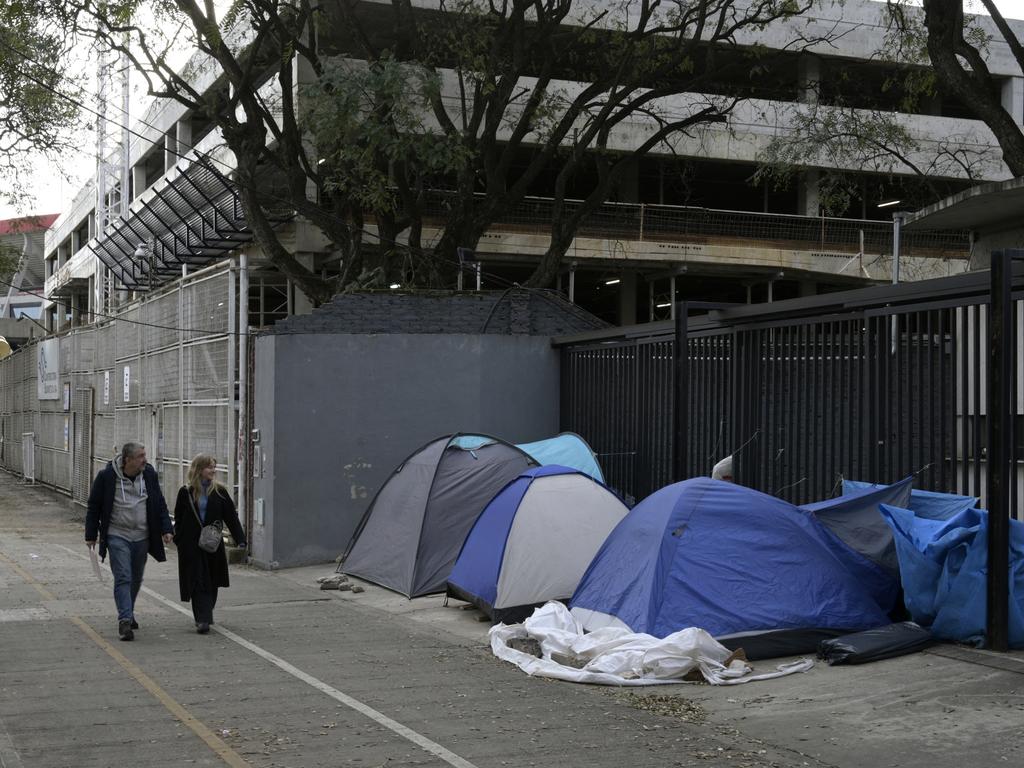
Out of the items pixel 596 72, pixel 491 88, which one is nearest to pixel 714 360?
pixel 491 88

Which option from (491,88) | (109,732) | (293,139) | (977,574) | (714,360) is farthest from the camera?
(293,139)

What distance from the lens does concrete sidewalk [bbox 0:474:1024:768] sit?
6.71 m

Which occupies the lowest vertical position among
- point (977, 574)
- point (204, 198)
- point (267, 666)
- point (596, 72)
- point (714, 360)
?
point (267, 666)

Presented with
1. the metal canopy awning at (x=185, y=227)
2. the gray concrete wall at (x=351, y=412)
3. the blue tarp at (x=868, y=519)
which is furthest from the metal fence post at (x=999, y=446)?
the metal canopy awning at (x=185, y=227)

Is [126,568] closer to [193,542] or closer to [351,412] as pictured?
[193,542]

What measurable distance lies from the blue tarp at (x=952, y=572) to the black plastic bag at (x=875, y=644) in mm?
212

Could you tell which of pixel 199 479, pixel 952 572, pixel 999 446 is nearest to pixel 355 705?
pixel 199 479

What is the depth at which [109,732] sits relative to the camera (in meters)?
7.17

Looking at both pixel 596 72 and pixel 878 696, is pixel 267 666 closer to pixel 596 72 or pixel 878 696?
pixel 878 696

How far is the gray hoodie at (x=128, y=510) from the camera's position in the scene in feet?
→ 35.2

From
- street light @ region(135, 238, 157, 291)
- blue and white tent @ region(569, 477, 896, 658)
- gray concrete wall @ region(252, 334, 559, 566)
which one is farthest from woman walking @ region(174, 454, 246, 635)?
street light @ region(135, 238, 157, 291)

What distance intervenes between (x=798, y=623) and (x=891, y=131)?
16.1 meters

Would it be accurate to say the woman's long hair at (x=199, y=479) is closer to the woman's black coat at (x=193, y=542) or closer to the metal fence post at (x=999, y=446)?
the woman's black coat at (x=193, y=542)

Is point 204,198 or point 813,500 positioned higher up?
point 204,198
